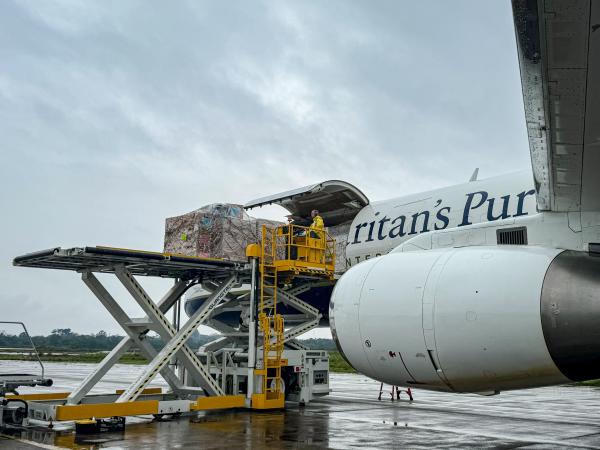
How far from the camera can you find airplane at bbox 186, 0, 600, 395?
257 inches

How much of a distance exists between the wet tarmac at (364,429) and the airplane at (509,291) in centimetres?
391

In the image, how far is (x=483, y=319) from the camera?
7.46 m

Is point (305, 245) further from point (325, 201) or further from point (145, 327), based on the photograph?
point (145, 327)

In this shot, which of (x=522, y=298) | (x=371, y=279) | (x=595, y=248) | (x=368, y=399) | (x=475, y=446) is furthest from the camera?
(x=368, y=399)

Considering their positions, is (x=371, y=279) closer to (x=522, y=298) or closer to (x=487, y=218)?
(x=522, y=298)

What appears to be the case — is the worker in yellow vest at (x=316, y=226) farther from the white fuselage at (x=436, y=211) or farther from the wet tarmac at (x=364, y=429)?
the wet tarmac at (x=364, y=429)

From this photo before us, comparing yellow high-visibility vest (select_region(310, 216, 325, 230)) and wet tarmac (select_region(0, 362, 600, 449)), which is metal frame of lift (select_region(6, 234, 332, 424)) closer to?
wet tarmac (select_region(0, 362, 600, 449))

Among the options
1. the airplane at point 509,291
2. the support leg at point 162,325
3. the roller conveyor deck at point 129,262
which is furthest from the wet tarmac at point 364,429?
the airplane at point 509,291

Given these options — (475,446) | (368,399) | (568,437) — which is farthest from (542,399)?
(475,446)

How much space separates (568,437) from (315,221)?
8427mm

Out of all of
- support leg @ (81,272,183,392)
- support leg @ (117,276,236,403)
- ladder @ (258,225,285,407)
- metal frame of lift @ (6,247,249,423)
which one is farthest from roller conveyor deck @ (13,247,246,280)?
ladder @ (258,225,285,407)

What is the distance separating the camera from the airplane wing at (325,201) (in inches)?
708

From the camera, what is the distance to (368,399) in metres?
21.6

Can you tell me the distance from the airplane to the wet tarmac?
3.91 metres
